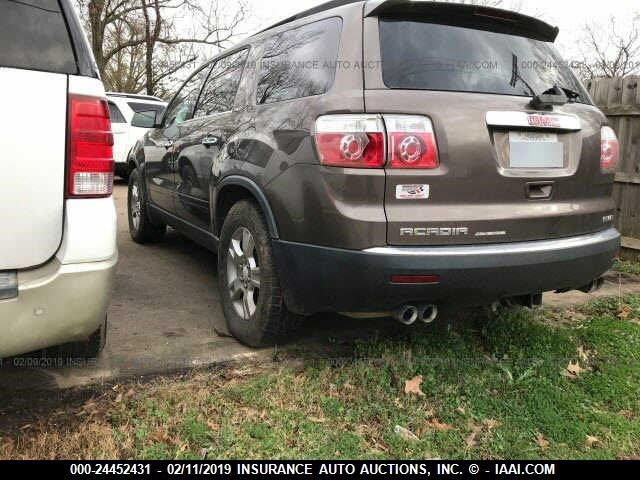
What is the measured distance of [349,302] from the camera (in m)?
2.46

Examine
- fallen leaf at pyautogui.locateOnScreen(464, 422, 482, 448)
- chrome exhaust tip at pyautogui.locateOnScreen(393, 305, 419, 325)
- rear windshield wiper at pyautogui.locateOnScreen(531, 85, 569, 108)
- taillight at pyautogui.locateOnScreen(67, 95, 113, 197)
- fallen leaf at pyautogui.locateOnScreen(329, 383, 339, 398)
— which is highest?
rear windshield wiper at pyautogui.locateOnScreen(531, 85, 569, 108)

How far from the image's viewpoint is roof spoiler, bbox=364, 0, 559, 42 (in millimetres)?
2537

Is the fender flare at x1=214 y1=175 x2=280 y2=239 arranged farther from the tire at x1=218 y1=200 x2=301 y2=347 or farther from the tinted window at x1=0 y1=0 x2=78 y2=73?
the tinted window at x1=0 y1=0 x2=78 y2=73

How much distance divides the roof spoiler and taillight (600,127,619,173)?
63 cm

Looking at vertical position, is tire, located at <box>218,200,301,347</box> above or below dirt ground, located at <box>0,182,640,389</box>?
above

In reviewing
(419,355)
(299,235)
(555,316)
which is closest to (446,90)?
(299,235)

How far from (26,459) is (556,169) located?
102 inches

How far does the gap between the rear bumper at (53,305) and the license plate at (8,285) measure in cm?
1

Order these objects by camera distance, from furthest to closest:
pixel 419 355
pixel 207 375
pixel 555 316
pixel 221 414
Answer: pixel 555 316 < pixel 419 355 < pixel 207 375 < pixel 221 414

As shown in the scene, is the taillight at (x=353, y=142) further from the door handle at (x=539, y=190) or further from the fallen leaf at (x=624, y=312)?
the fallen leaf at (x=624, y=312)

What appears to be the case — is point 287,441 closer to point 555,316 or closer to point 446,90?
point 446,90

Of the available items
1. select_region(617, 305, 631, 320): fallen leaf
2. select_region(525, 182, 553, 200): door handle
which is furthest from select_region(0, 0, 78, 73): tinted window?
select_region(617, 305, 631, 320): fallen leaf

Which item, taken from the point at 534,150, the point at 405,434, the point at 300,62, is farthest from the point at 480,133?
the point at 405,434

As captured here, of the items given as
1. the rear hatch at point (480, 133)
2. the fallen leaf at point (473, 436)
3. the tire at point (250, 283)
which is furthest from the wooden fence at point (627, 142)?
the tire at point (250, 283)
